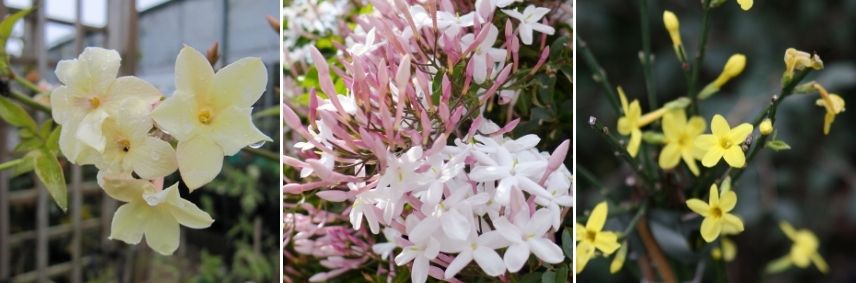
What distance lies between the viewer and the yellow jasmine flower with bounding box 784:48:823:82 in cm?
41

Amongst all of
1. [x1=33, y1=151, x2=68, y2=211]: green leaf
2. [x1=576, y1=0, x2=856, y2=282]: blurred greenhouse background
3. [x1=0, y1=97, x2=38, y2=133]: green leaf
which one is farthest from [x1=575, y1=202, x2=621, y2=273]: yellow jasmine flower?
[x1=576, y1=0, x2=856, y2=282]: blurred greenhouse background

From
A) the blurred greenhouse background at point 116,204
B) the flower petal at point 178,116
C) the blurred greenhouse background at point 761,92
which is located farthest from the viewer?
the blurred greenhouse background at point 116,204

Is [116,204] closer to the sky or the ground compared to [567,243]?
closer to the ground

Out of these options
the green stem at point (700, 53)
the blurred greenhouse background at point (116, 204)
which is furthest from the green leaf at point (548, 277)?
the blurred greenhouse background at point (116, 204)

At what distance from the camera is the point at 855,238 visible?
1.65 m

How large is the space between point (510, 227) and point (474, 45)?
0.10m

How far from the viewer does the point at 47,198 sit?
1724 mm

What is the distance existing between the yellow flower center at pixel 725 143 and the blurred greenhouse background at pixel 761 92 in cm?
64

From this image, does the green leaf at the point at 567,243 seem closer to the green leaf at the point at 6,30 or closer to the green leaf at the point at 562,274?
the green leaf at the point at 562,274

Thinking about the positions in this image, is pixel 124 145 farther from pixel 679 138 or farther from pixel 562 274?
pixel 679 138

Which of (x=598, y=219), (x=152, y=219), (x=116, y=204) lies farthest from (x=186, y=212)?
(x=116, y=204)

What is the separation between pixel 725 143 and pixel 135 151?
320 millimetres

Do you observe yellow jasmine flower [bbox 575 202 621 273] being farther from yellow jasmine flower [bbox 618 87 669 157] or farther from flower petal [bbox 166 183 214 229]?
flower petal [bbox 166 183 214 229]

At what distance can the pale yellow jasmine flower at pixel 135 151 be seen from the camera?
0.37 metres
